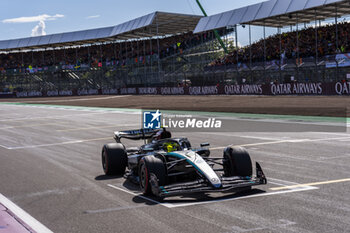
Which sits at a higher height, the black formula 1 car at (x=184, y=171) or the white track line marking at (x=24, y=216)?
the black formula 1 car at (x=184, y=171)

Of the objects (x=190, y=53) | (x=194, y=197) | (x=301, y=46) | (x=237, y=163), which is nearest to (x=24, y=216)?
(x=194, y=197)

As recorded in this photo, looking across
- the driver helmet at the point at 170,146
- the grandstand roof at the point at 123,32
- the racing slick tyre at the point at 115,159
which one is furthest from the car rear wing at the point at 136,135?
the grandstand roof at the point at 123,32

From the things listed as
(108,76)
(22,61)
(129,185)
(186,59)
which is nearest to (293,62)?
(186,59)

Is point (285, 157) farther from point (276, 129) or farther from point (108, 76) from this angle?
point (108, 76)

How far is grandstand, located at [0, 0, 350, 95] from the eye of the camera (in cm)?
3794

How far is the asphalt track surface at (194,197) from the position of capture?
5590 millimetres

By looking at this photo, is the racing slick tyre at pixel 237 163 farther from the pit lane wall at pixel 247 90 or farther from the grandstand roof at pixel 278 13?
the grandstand roof at pixel 278 13

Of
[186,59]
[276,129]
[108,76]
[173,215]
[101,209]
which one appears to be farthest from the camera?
[108,76]

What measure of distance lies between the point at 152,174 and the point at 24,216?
189 centimetres

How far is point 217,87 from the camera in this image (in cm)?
4366

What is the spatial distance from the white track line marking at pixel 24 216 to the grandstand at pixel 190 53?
27.6 m

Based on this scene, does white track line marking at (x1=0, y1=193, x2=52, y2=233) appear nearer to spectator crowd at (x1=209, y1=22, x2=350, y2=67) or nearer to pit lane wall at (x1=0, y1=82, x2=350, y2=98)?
pit lane wall at (x1=0, y1=82, x2=350, y2=98)

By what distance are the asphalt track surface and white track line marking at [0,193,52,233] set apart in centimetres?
A: 9

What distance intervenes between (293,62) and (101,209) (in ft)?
106
